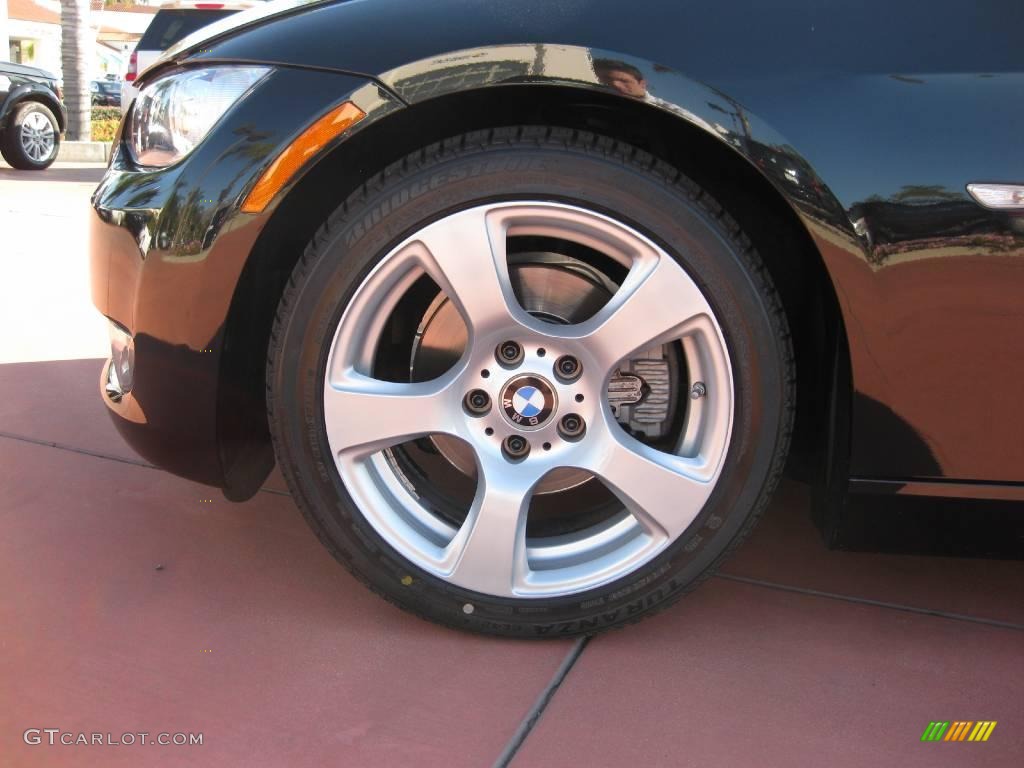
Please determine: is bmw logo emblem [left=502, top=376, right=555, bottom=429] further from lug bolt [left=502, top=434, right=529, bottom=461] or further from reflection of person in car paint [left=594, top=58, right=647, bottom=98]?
reflection of person in car paint [left=594, top=58, right=647, bottom=98]

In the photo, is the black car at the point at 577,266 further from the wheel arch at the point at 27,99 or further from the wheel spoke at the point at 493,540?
the wheel arch at the point at 27,99

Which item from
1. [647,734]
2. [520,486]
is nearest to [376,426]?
[520,486]

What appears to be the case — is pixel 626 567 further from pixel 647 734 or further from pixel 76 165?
pixel 76 165

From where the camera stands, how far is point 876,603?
6.93 feet

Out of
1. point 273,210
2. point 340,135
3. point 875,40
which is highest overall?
point 875,40

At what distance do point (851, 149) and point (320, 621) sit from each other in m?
1.36

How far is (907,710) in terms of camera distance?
1.74 m

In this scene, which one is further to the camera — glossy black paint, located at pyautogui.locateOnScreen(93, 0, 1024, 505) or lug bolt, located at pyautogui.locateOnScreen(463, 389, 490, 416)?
lug bolt, located at pyautogui.locateOnScreen(463, 389, 490, 416)

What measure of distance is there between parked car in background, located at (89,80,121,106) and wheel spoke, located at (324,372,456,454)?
1405 inches

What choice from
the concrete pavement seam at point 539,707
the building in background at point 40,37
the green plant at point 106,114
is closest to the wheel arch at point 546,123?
the concrete pavement seam at point 539,707

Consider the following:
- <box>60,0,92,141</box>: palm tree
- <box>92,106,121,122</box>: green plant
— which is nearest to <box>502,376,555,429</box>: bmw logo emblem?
<box>60,0,92,141</box>: palm tree

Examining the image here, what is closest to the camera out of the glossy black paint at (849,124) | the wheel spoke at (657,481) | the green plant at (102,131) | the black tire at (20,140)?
the glossy black paint at (849,124)

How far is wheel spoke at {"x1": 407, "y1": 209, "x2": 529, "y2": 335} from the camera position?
1713mm

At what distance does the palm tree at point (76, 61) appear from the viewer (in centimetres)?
1225
